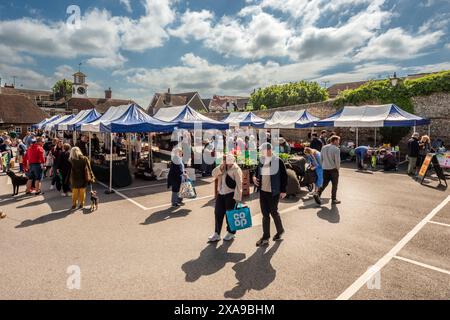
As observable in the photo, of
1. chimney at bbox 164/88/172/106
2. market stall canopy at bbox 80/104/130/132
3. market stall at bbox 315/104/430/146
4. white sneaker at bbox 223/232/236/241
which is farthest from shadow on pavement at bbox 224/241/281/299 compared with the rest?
chimney at bbox 164/88/172/106

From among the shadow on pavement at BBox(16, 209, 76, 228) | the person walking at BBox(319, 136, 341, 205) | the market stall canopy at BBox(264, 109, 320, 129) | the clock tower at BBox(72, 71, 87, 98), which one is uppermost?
the clock tower at BBox(72, 71, 87, 98)

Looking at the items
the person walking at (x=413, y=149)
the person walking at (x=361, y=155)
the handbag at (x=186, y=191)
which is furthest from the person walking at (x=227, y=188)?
the person walking at (x=361, y=155)

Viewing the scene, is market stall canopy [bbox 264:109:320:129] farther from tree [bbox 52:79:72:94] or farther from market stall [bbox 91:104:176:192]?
tree [bbox 52:79:72:94]

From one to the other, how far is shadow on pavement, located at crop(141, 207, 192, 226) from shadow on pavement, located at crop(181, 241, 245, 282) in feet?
6.28

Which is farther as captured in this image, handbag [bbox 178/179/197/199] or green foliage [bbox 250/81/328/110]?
green foliage [bbox 250/81/328/110]

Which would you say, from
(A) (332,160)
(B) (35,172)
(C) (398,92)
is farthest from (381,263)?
(C) (398,92)

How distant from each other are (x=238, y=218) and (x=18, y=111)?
41.1 meters

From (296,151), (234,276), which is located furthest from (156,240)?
(296,151)

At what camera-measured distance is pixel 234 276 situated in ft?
13.5

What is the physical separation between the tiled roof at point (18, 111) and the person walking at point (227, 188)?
3871 cm

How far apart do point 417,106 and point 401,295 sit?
Result: 1854cm

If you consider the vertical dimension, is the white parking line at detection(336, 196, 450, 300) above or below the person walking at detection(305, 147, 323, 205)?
below

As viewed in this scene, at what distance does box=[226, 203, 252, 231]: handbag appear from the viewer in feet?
16.7

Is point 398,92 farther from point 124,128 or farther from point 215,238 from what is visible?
point 215,238
